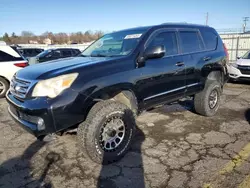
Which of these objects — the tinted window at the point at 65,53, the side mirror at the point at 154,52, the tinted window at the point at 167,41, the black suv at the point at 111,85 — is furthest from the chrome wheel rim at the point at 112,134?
the tinted window at the point at 65,53

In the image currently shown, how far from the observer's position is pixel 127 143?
3664mm

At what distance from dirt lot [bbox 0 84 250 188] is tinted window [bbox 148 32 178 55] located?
153 cm

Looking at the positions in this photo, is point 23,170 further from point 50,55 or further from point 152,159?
point 50,55

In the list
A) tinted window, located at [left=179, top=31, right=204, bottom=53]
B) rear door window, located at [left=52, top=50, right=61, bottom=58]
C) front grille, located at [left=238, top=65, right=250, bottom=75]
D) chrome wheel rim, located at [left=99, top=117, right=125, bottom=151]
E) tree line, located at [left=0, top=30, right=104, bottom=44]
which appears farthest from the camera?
tree line, located at [left=0, top=30, right=104, bottom=44]


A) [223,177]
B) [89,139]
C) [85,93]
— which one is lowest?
[223,177]

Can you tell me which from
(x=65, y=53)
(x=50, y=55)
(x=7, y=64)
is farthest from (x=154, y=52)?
(x=65, y=53)

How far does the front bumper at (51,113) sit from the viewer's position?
2.90m

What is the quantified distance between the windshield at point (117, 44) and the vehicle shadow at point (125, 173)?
5.23 feet

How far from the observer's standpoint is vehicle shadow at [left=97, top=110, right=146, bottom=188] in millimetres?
2969

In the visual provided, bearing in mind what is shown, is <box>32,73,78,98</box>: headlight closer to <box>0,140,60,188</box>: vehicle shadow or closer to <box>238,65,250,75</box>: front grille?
<box>0,140,60,188</box>: vehicle shadow

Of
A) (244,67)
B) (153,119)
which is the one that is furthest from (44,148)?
(244,67)

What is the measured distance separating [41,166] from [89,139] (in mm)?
865

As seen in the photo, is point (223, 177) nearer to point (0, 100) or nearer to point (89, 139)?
point (89, 139)

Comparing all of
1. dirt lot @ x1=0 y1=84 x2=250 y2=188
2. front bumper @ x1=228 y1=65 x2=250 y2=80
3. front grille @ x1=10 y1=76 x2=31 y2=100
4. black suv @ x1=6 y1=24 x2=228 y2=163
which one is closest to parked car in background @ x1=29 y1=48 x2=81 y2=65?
front bumper @ x1=228 y1=65 x2=250 y2=80
